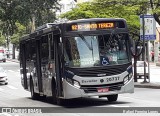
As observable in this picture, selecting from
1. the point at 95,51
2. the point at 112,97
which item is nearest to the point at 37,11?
the point at 112,97

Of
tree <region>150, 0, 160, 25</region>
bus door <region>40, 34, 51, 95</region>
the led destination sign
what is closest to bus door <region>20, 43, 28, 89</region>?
bus door <region>40, 34, 51, 95</region>

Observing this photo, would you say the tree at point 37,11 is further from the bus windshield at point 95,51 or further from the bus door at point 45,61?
the bus windshield at point 95,51

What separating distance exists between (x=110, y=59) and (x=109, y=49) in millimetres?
347

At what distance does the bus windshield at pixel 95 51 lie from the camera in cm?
1692

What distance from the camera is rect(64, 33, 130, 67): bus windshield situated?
666 inches

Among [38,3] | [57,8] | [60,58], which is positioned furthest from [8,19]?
[60,58]

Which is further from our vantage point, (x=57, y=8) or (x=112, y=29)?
(x=57, y=8)

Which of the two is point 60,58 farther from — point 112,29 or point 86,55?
point 112,29

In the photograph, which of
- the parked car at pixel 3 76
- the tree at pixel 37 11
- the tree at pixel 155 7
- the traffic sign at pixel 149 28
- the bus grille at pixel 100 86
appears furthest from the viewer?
the tree at pixel 37 11

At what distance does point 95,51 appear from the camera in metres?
17.0

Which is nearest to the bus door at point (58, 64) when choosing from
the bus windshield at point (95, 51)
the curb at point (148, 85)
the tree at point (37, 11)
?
the bus windshield at point (95, 51)

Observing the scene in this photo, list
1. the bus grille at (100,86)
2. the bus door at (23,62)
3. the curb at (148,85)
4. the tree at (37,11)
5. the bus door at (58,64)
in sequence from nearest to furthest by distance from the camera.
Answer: the bus grille at (100,86) < the bus door at (58,64) < the bus door at (23,62) < the curb at (148,85) < the tree at (37,11)

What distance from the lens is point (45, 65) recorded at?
19484 mm

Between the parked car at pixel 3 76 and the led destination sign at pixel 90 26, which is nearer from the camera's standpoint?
the led destination sign at pixel 90 26
